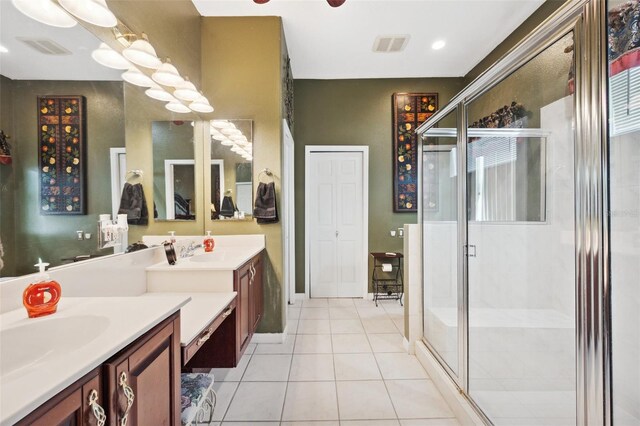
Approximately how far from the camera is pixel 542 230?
215 cm

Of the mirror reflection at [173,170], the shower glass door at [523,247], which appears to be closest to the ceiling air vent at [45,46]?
the mirror reflection at [173,170]

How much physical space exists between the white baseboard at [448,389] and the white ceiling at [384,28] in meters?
3.09

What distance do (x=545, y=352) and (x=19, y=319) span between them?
276cm

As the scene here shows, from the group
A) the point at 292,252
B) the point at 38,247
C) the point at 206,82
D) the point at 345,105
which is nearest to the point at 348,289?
the point at 292,252

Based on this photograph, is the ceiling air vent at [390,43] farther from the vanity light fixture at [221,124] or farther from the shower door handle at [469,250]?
the shower door handle at [469,250]

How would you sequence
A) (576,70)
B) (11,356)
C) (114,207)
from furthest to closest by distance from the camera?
(114,207) < (576,70) < (11,356)

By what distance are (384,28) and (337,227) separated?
8.11ft

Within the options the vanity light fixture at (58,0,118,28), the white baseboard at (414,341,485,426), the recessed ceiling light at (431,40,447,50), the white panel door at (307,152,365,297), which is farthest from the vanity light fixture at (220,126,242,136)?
the white baseboard at (414,341,485,426)

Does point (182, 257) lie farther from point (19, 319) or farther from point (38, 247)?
point (19, 319)

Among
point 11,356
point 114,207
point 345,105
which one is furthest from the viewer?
point 345,105

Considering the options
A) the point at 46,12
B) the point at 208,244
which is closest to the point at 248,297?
the point at 208,244

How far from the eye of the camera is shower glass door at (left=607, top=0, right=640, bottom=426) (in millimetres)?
1136

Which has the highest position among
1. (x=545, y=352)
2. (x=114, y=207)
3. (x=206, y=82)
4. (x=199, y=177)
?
(x=206, y=82)

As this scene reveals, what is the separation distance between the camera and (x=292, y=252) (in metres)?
3.65
